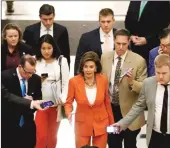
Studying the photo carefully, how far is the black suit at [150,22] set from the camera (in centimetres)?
600

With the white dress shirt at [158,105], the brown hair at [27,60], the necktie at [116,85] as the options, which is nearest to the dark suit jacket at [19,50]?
the brown hair at [27,60]

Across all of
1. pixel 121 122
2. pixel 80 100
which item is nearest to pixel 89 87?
pixel 80 100

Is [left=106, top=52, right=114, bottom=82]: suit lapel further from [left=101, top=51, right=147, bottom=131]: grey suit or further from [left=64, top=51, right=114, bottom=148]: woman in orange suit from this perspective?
[left=64, top=51, right=114, bottom=148]: woman in orange suit

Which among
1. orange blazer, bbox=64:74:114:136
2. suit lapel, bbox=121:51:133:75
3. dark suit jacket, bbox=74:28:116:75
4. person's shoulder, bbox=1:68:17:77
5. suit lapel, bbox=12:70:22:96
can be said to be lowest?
orange blazer, bbox=64:74:114:136

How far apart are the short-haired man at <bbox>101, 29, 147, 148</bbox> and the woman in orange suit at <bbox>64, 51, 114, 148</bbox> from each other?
8.2 inches

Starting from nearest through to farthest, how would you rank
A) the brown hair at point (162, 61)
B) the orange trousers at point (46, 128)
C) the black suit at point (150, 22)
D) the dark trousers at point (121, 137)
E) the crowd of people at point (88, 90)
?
the brown hair at point (162, 61) → the crowd of people at point (88, 90) → the dark trousers at point (121, 137) → the orange trousers at point (46, 128) → the black suit at point (150, 22)

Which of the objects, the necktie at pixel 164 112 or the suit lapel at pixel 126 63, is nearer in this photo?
the necktie at pixel 164 112

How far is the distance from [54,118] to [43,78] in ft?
1.64

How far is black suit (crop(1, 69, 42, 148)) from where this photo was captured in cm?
511

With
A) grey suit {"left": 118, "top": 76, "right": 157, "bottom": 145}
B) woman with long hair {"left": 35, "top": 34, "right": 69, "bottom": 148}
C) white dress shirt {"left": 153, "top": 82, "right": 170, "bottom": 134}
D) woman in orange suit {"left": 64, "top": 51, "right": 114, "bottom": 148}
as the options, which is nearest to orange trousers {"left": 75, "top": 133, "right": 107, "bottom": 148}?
woman in orange suit {"left": 64, "top": 51, "right": 114, "bottom": 148}

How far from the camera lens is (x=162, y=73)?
15.1 ft

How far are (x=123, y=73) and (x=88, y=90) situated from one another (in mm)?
449

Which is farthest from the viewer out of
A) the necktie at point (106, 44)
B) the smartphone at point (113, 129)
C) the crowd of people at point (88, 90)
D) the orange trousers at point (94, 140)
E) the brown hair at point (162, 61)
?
the necktie at point (106, 44)

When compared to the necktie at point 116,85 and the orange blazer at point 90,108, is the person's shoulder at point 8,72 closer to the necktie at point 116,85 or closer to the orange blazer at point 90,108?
the orange blazer at point 90,108
